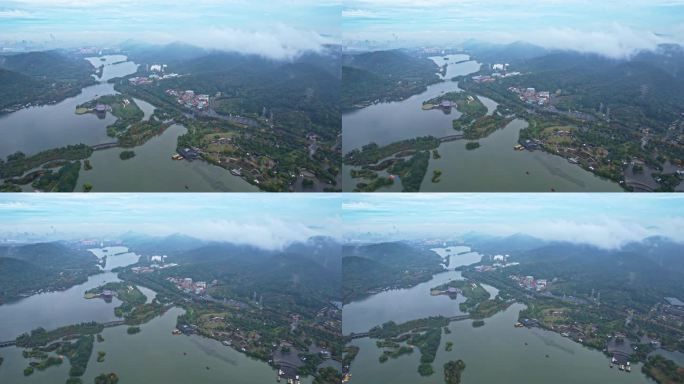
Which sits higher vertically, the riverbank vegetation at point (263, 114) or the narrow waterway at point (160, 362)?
the riverbank vegetation at point (263, 114)

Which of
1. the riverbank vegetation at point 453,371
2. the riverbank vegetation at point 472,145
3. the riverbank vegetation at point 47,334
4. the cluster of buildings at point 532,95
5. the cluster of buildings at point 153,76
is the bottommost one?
the riverbank vegetation at point 453,371

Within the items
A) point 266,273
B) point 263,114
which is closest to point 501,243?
point 266,273

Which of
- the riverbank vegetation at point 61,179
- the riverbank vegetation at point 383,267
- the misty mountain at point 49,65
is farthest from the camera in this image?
the riverbank vegetation at point 383,267

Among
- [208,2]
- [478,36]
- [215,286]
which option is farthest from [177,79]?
[478,36]

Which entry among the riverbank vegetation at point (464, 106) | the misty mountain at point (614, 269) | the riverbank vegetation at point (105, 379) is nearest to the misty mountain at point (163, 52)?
the riverbank vegetation at point (464, 106)

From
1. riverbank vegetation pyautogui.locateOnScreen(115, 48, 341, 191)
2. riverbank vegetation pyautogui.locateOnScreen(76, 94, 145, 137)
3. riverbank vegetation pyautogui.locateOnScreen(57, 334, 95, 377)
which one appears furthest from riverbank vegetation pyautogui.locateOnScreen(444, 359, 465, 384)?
riverbank vegetation pyautogui.locateOnScreen(76, 94, 145, 137)

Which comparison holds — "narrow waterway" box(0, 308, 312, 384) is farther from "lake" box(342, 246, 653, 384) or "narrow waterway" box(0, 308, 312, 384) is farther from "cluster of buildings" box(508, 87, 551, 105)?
"cluster of buildings" box(508, 87, 551, 105)

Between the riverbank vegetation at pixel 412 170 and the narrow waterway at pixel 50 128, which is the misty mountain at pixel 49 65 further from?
the riverbank vegetation at pixel 412 170

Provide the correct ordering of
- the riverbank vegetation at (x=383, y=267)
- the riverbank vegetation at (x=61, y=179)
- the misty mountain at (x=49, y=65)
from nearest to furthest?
the riverbank vegetation at (x=61, y=179), the misty mountain at (x=49, y=65), the riverbank vegetation at (x=383, y=267)
